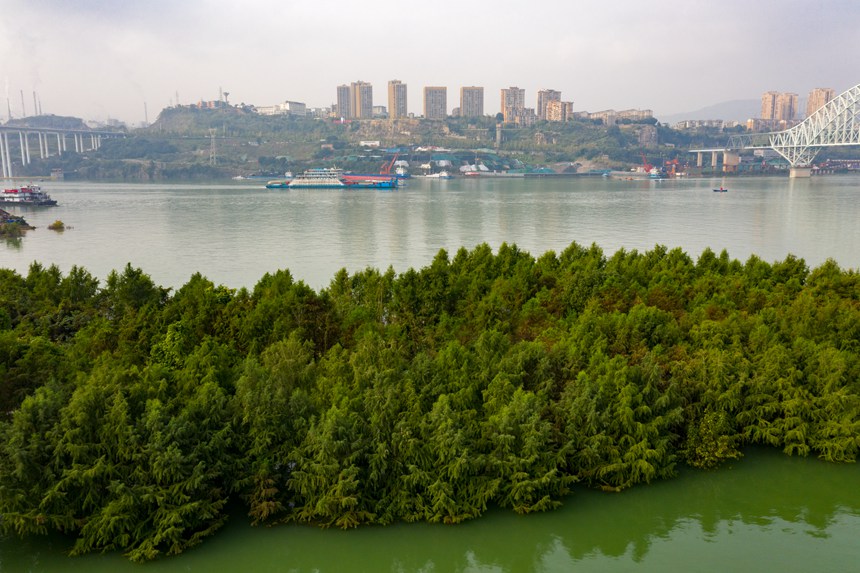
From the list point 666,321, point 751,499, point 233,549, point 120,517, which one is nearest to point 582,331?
point 666,321

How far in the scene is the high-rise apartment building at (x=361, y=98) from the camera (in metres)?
84.0

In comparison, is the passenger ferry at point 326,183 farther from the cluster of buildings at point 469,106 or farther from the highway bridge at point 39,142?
the cluster of buildings at point 469,106

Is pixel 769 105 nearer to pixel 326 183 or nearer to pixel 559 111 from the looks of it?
pixel 559 111

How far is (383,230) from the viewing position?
17.3 m

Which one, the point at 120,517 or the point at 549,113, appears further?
the point at 549,113

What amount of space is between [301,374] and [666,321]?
2.82m

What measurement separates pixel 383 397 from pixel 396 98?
3147 inches

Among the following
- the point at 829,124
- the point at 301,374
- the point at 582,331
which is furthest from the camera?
the point at 829,124

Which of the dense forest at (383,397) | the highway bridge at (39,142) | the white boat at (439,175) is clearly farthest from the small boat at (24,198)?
the highway bridge at (39,142)

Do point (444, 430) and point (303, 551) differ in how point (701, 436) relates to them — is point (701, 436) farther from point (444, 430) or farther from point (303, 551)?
point (303, 551)

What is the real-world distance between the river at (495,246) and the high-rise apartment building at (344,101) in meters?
55.1

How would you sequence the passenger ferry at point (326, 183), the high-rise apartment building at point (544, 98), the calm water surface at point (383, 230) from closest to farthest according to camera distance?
the calm water surface at point (383, 230), the passenger ferry at point (326, 183), the high-rise apartment building at point (544, 98)

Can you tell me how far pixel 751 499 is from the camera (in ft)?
14.7

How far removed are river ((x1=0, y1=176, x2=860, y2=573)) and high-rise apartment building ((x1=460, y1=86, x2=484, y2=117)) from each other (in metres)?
48.7
